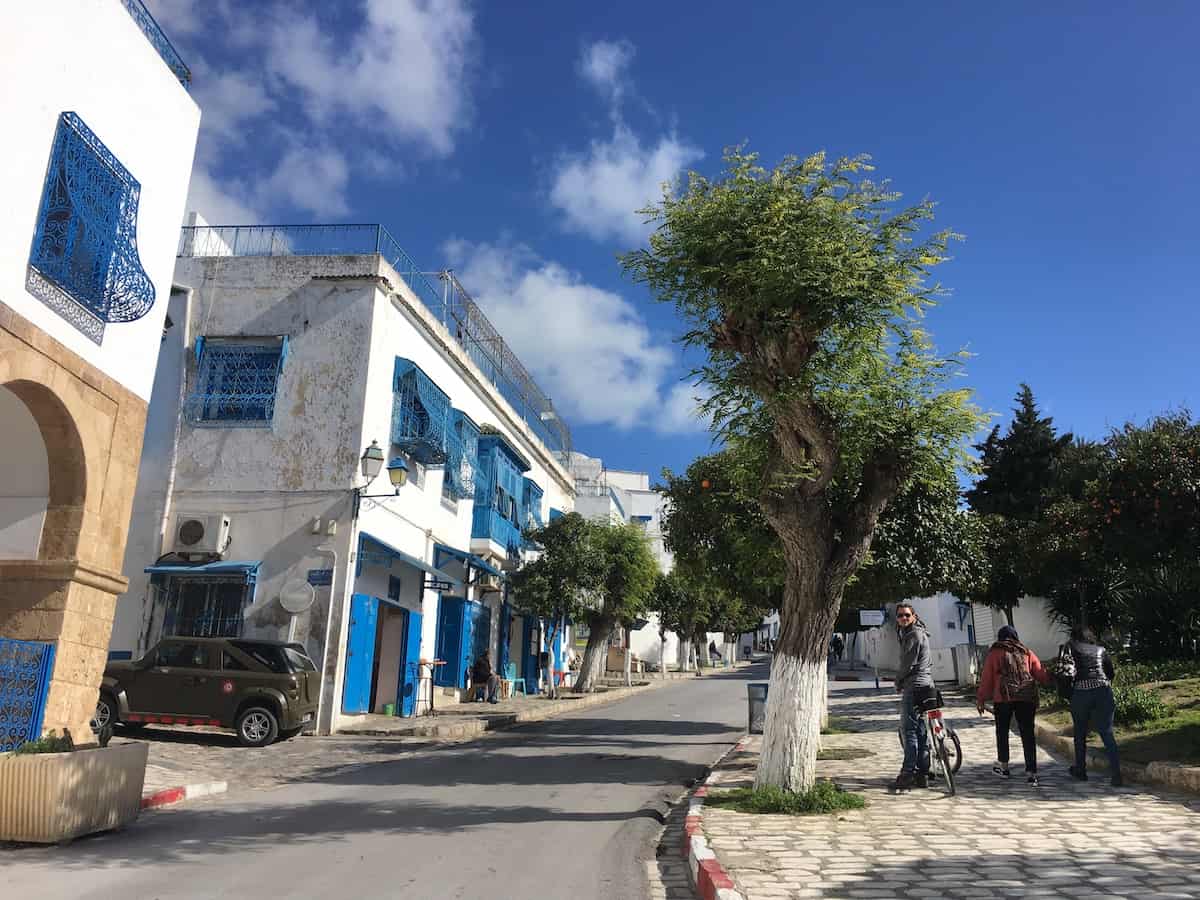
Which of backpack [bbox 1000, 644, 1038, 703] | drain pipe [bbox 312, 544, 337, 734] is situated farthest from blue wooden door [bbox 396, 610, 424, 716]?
backpack [bbox 1000, 644, 1038, 703]

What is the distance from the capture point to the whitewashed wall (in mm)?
8867

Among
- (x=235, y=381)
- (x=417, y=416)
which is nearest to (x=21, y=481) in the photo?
(x=235, y=381)

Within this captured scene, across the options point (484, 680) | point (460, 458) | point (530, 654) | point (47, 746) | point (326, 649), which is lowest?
point (47, 746)

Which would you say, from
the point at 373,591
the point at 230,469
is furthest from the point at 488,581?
the point at 230,469

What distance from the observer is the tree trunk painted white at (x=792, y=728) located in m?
8.55

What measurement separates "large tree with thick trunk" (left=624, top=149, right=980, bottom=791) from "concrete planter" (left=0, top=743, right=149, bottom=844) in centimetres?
603

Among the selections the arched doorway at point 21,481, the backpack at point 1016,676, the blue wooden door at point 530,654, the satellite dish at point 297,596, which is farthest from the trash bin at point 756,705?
the blue wooden door at point 530,654

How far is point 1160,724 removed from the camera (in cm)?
1131

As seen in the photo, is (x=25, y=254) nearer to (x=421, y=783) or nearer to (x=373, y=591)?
(x=421, y=783)

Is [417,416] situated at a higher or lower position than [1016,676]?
higher

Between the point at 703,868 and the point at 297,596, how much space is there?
12.5m

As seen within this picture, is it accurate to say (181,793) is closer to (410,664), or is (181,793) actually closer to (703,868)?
(703,868)

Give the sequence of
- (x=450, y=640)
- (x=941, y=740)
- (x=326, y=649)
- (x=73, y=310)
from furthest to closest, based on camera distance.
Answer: (x=450, y=640), (x=326, y=649), (x=73, y=310), (x=941, y=740)

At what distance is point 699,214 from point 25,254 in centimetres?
707
